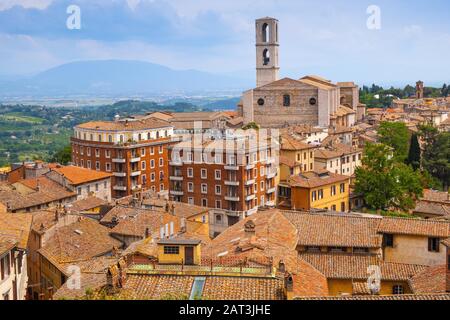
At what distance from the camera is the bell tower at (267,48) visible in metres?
84.6

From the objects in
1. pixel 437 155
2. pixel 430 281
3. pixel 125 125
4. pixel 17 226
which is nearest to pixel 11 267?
pixel 17 226

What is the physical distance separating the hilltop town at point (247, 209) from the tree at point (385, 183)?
3.8 inches

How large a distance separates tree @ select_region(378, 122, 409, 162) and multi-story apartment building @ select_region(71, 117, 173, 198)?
65.9 ft

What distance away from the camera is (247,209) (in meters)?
43.0

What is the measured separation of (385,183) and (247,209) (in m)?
9.25

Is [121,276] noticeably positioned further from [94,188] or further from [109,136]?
[109,136]

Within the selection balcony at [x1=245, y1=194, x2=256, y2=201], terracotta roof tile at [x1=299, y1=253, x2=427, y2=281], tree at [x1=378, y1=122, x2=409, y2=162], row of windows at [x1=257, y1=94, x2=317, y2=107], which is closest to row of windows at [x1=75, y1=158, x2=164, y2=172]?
balcony at [x1=245, y1=194, x2=256, y2=201]

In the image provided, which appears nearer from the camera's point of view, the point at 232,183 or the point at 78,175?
the point at 232,183

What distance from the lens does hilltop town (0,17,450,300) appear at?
656 inches

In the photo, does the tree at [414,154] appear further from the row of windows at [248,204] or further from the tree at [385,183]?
the row of windows at [248,204]

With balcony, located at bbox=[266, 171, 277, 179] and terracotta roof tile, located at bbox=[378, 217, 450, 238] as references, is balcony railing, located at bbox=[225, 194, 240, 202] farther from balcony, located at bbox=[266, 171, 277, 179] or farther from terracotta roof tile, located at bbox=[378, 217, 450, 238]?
terracotta roof tile, located at bbox=[378, 217, 450, 238]

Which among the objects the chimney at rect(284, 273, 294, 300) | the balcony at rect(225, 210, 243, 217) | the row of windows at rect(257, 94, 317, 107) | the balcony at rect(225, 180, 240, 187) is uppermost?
the row of windows at rect(257, 94, 317, 107)
